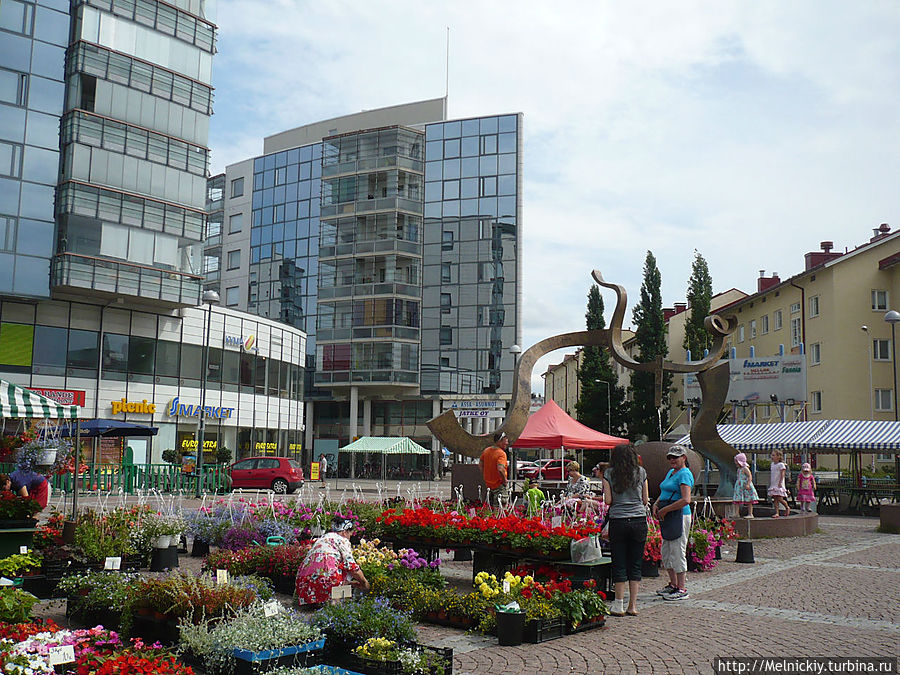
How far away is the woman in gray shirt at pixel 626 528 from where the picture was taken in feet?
31.6

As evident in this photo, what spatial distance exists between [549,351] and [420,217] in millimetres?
50389

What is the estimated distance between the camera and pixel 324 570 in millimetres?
9523

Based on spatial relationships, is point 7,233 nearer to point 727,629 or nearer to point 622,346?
point 622,346

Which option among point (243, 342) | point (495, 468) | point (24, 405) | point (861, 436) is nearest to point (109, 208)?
point (243, 342)

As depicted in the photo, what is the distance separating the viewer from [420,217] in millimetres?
67875

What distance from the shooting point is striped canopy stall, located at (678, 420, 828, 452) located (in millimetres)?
29625

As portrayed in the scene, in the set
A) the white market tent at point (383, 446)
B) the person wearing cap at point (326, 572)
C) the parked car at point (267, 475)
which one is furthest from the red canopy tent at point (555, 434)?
the person wearing cap at point (326, 572)

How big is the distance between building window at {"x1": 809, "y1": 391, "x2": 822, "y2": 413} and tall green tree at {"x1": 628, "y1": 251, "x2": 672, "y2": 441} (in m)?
13.9

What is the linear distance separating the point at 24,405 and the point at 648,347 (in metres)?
54.1

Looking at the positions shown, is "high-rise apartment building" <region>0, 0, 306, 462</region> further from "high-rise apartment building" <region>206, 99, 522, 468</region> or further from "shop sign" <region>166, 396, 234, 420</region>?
"high-rise apartment building" <region>206, 99, 522, 468</region>

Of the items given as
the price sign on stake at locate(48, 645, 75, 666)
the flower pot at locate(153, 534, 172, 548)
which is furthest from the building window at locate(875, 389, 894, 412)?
the price sign on stake at locate(48, 645, 75, 666)

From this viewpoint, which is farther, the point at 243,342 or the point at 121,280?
the point at 243,342

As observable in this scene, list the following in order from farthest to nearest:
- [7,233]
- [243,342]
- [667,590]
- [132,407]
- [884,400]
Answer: [243,342]
[884,400]
[132,407]
[7,233]
[667,590]

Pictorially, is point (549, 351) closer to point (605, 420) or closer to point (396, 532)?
point (396, 532)
